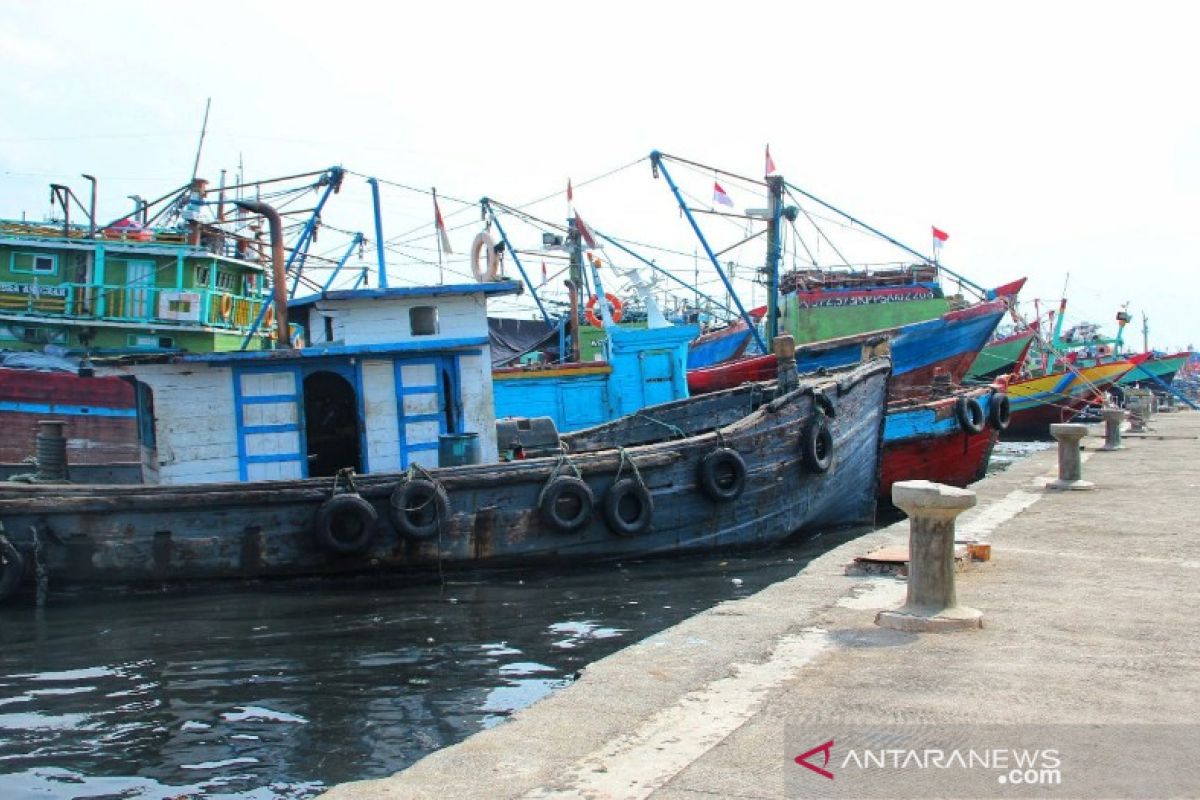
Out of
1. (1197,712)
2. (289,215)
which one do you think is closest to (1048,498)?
(1197,712)

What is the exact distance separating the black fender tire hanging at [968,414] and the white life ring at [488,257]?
809cm

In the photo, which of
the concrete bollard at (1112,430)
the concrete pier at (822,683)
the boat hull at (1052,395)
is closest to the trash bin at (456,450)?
the concrete pier at (822,683)

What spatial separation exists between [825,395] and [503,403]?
6771 millimetres

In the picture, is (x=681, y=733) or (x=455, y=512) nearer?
(x=681, y=733)

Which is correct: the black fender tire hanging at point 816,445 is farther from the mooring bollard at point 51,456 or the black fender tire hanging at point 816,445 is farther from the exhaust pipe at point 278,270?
the mooring bollard at point 51,456

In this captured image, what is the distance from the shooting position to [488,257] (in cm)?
1259

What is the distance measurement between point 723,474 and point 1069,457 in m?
3.98

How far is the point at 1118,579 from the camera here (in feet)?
21.8

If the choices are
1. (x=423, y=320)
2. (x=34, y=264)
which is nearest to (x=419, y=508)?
(x=423, y=320)

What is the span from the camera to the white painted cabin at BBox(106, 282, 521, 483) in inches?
421

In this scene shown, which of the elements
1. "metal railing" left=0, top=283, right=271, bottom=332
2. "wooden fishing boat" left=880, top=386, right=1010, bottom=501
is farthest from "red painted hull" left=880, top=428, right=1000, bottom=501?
"metal railing" left=0, top=283, right=271, bottom=332

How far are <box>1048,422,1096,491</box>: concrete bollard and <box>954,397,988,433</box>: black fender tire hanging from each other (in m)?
4.61

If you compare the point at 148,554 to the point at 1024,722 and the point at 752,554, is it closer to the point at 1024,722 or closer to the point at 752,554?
the point at 752,554

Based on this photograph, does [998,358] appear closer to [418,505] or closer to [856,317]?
[856,317]
